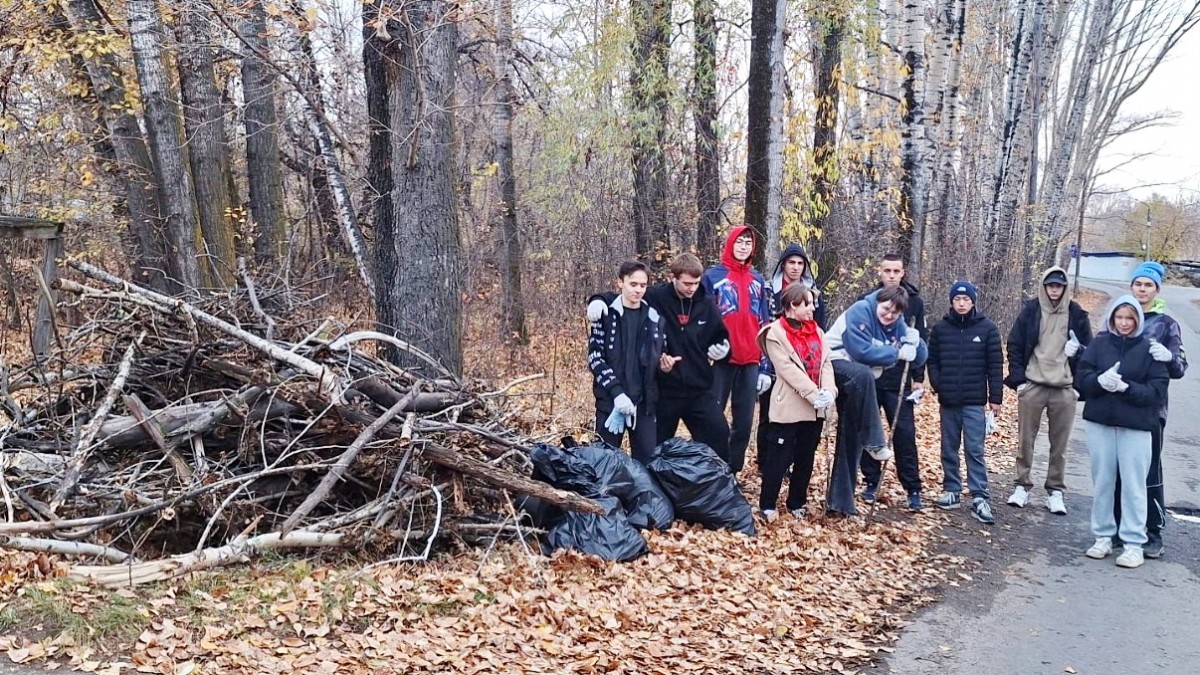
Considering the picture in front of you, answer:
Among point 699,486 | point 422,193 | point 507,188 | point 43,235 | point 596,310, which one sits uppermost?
point 507,188

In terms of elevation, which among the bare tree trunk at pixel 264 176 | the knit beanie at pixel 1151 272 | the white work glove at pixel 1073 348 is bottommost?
the white work glove at pixel 1073 348

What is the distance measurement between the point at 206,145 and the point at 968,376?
29.8ft

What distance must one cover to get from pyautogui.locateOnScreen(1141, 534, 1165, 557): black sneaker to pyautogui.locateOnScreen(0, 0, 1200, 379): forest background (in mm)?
4056

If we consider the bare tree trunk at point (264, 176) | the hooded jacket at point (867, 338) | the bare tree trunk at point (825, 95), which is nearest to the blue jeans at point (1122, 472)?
the hooded jacket at point (867, 338)

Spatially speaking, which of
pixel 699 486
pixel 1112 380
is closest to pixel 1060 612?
pixel 1112 380

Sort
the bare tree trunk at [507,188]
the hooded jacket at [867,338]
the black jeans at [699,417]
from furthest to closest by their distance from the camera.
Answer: the bare tree trunk at [507,188] → the hooded jacket at [867,338] → the black jeans at [699,417]

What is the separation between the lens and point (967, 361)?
7.36 meters

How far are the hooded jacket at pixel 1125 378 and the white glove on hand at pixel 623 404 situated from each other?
317 cm

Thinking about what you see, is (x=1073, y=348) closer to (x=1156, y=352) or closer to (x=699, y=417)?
(x=1156, y=352)

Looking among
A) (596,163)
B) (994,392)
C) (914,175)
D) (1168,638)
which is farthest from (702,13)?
(1168,638)

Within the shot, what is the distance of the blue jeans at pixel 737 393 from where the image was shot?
6.98 metres

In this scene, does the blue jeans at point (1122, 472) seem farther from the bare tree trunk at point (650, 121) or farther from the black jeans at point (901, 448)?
the bare tree trunk at point (650, 121)

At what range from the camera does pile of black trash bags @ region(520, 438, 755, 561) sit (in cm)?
575

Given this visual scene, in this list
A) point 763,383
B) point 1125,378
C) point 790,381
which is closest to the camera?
point 1125,378
